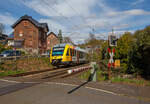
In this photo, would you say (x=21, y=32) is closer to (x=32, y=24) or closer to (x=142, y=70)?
(x=32, y=24)

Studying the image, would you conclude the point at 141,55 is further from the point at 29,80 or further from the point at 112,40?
the point at 29,80

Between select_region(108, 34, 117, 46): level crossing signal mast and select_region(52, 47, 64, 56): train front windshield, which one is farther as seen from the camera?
select_region(52, 47, 64, 56): train front windshield

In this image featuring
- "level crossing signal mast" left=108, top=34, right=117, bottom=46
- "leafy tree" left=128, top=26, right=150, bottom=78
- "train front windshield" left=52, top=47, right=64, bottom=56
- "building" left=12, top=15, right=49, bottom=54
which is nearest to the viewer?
"level crossing signal mast" left=108, top=34, right=117, bottom=46

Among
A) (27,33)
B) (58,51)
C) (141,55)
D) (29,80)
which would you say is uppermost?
(27,33)

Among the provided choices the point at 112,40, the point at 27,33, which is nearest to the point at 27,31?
the point at 27,33

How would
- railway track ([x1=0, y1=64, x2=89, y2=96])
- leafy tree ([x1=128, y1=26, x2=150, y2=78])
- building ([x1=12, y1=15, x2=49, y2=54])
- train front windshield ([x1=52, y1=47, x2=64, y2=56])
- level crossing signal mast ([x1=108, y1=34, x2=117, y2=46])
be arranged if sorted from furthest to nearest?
building ([x1=12, y1=15, x2=49, y2=54])
train front windshield ([x1=52, y1=47, x2=64, y2=56])
leafy tree ([x1=128, y1=26, x2=150, y2=78])
level crossing signal mast ([x1=108, y1=34, x2=117, y2=46])
railway track ([x1=0, y1=64, x2=89, y2=96])

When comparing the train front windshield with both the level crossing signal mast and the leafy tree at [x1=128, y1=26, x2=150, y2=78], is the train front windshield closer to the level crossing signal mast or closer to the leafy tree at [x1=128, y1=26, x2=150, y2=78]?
the leafy tree at [x1=128, y1=26, x2=150, y2=78]

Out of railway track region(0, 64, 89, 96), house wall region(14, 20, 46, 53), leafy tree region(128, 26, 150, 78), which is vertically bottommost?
railway track region(0, 64, 89, 96)

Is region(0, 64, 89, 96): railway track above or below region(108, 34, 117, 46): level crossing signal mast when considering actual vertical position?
below

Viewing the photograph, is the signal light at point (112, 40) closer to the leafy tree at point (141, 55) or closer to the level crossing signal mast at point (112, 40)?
the level crossing signal mast at point (112, 40)

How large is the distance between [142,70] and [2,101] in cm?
1098

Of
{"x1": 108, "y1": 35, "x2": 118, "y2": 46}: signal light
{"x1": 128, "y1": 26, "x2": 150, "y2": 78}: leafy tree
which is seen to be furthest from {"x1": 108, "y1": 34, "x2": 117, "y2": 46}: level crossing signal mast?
{"x1": 128, "y1": 26, "x2": 150, "y2": 78}: leafy tree

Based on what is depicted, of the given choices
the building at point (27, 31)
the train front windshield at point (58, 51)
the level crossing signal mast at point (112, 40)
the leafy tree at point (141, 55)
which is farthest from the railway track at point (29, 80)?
the building at point (27, 31)

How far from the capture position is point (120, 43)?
3000 cm
